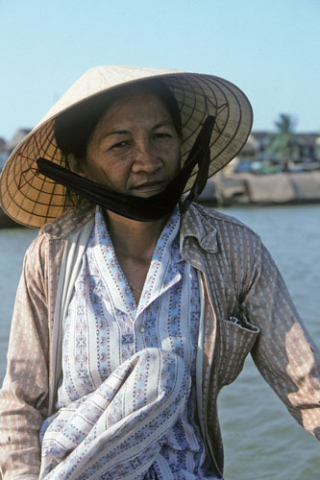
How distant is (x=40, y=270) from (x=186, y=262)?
13.8 inches

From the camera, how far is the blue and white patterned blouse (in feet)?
4.88

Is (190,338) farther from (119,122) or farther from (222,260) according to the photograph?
(119,122)

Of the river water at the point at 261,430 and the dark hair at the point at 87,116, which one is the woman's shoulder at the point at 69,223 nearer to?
the dark hair at the point at 87,116

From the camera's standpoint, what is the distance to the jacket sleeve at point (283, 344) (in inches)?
59.9

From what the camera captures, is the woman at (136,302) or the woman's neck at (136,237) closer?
the woman at (136,302)

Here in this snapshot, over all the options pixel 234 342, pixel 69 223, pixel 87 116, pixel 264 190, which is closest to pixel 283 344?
pixel 234 342

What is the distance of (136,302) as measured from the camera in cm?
156

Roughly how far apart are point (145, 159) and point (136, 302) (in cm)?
33

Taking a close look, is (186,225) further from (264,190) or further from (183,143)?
(264,190)

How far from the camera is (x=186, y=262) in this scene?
158 centimetres

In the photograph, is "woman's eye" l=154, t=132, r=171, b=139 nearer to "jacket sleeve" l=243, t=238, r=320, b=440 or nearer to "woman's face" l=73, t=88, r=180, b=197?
"woman's face" l=73, t=88, r=180, b=197

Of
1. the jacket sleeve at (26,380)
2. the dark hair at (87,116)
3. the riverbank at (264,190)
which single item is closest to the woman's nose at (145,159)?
the dark hair at (87,116)

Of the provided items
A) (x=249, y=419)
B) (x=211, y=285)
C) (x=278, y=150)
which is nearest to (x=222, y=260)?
(x=211, y=285)

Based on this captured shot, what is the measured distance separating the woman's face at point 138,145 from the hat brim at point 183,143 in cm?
13
